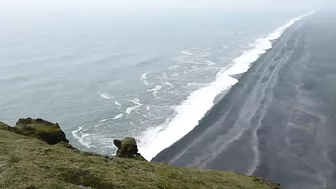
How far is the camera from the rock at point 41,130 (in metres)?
47.3

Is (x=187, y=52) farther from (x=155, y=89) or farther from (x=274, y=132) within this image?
(x=274, y=132)

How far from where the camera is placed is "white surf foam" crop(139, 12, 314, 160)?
66.2m

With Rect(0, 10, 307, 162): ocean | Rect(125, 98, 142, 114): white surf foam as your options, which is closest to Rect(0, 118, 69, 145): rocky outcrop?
Rect(0, 10, 307, 162): ocean

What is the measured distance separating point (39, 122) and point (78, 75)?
67256 millimetres

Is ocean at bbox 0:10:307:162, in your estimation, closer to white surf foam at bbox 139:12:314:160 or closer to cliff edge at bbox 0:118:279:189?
white surf foam at bbox 139:12:314:160

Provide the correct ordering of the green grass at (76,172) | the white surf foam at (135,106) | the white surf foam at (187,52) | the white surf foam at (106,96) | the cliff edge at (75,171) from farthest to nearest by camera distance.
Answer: the white surf foam at (187,52)
the white surf foam at (106,96)
the white surf foam at (135,106)
the cliff edge at (75,171)
the green grass at (76,172)

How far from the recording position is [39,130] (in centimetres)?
4778

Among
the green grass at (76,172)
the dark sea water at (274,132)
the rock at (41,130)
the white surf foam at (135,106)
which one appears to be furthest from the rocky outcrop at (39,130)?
the white surf foam at (135,106)

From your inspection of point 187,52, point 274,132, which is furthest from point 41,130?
point 187,52

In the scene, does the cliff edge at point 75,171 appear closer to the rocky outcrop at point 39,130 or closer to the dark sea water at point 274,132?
the rocky outcrop at point 39,130

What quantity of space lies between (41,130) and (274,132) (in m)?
43.1

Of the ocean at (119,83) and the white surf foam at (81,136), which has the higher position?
the ocean at (119,83)

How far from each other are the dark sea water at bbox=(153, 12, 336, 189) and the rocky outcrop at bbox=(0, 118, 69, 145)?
19.3 m

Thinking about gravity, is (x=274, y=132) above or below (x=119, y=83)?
below
